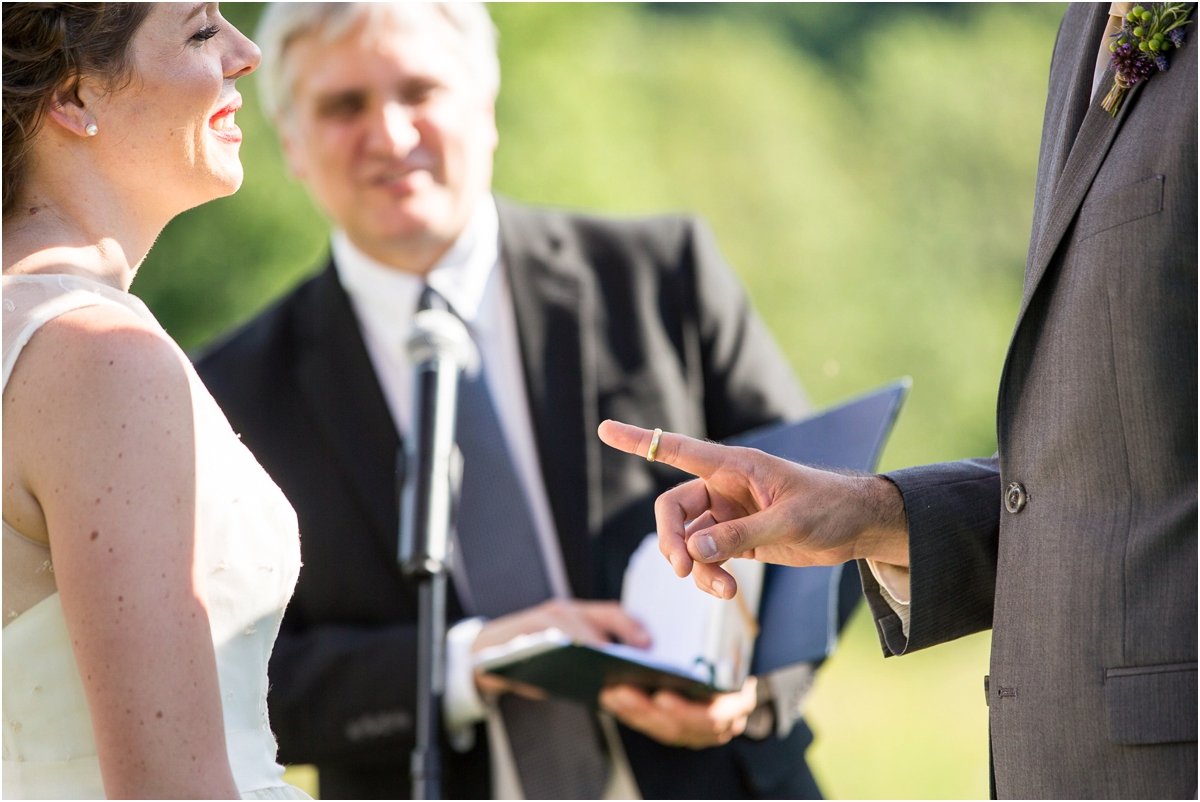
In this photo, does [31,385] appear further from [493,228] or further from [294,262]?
[294,262]

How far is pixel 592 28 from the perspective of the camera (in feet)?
24.6

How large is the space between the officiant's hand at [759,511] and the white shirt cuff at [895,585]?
6 cm

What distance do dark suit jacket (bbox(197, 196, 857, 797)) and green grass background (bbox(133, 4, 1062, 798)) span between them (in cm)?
348

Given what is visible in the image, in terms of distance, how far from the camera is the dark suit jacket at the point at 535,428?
2.89 meters

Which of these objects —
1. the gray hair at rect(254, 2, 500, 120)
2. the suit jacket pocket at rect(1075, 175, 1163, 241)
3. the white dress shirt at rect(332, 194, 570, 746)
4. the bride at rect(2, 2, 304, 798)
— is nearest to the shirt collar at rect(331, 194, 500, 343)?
the white dress shirt at rect(332, 194, 570, 746)

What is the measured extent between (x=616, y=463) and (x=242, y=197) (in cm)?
427

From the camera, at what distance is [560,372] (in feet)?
10.5

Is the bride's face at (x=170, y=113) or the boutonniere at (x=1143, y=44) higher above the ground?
the boutonniere at (x=1143, y=44)

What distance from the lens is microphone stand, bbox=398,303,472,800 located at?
7.16 ft

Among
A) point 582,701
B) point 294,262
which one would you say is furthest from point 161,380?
point 294,262

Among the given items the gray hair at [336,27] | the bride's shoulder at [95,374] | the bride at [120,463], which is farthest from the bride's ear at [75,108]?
the gray hair at [336,27]

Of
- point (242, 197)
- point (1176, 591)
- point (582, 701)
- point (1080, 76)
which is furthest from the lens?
point (242, 197)

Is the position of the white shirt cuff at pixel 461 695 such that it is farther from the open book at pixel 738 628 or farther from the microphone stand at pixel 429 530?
the microphone stand at pixel 429 530

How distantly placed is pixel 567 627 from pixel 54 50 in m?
1.69
